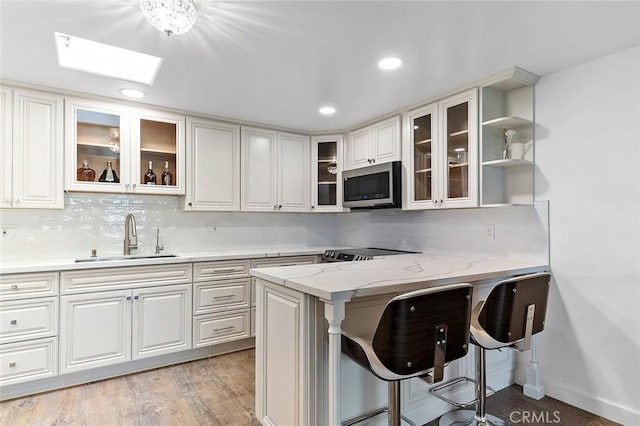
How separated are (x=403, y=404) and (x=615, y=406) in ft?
4.39

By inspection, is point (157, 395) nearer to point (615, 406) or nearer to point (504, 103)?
point (615, 406)

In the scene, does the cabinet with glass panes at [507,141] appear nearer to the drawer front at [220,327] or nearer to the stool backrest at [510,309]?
the stool backrest at [510,309]

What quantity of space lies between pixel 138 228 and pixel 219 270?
895 millimetres

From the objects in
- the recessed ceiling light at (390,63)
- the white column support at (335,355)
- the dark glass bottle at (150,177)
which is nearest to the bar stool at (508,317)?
the white column support at (335,355)

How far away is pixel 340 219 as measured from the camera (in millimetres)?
4547

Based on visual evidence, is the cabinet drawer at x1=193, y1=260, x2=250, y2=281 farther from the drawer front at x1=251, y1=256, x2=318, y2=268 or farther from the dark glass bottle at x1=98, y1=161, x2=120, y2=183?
the dark glass bottle at x1=98, y1=161, x2=120, y2=183

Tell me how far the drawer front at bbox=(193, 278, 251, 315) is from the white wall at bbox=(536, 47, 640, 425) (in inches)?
97.7

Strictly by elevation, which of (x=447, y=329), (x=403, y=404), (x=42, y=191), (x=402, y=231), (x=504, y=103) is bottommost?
(x=403, y=404)

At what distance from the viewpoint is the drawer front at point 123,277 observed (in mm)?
2596

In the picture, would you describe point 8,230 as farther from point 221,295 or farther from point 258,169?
point 258,169

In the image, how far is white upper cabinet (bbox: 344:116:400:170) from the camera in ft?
10.9

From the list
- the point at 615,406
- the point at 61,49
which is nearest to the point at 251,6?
the point at 61,49

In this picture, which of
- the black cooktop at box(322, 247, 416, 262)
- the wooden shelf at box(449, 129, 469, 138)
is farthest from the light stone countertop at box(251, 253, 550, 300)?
Answer: the wooden shelf at box(449, 129, 469, 138)

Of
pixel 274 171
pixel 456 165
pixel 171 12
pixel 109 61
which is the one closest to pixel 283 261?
pixel 274 171
